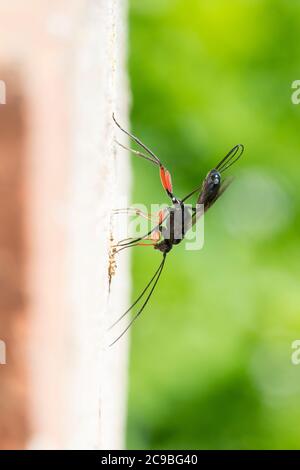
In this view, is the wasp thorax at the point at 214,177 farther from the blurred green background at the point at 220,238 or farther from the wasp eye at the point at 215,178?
the blurred green background at the point at 220,238

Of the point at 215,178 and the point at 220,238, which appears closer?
the point at 215,178

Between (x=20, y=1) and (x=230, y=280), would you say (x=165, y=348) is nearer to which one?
(x=230, y=280)

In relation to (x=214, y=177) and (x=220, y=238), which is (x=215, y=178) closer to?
(x=214, y=177)

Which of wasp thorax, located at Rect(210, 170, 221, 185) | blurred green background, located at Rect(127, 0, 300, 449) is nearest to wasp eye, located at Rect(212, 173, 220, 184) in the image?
wasp thorax, located at Rect(210, 170, 221, 185)

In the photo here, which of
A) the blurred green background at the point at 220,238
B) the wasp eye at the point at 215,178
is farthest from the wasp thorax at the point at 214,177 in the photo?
the blurred green background at the point at 220,238

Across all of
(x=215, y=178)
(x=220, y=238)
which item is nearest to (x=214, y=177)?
(x=215, y=178)

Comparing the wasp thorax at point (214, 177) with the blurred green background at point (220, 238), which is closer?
the wasp thorax at point (214, 177)

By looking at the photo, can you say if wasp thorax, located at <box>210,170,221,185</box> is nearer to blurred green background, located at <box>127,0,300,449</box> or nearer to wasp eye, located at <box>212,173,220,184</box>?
wasp eye, located at <box>212,173,220,184</box>

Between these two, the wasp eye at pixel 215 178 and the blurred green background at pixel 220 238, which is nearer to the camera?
the wasp eye at pixel 215 178
